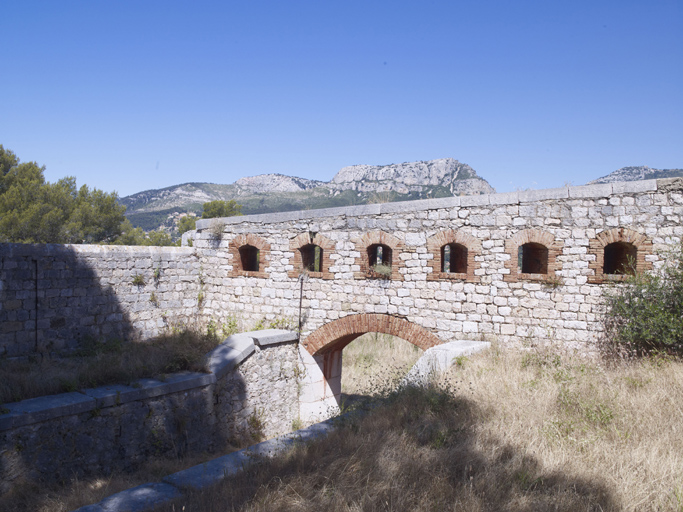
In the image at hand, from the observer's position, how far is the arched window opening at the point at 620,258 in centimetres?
741

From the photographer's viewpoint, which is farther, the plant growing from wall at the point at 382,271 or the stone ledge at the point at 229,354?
the plant growing from wall at the point at 382,271

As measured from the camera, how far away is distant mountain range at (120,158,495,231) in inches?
2315

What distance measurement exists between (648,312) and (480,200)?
3.16m

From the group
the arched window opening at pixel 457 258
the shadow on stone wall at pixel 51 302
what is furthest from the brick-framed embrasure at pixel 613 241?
the shadow on stone wall at pixel 51 302

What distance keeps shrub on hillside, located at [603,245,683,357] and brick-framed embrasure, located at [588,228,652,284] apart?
0.17 m

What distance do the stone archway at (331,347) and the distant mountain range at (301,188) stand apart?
44.4 meters

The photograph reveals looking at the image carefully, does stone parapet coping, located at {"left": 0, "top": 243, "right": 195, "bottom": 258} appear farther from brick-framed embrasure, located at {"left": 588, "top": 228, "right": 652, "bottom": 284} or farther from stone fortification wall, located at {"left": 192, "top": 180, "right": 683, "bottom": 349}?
brick-framed embrasure, located at {"left": 588, "top": 228, "right": 652, "bottom": 284}

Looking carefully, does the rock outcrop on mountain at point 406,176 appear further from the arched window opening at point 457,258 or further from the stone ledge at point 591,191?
the stone ledge at point 591,191

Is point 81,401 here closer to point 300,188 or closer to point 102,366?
point 102,366

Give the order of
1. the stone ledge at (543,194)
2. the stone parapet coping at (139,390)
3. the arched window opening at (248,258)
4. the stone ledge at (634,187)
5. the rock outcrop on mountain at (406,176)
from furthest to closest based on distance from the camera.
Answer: the rock outcrop on mountain at (406,176)
the arched window opening at (248,258)
the stone ledge at (543,194)
the stone ledge at (634,187)
the stone parapet coping at (139,390)

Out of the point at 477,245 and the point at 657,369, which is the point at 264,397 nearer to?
the point at 477,245

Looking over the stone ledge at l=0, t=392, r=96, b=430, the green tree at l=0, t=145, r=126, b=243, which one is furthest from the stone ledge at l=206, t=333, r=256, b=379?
the green tree at l=0, t=145, r=126, b=243

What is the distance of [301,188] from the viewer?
7031 centimetres

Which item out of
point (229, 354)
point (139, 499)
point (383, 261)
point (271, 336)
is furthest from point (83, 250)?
point (139, 499)
